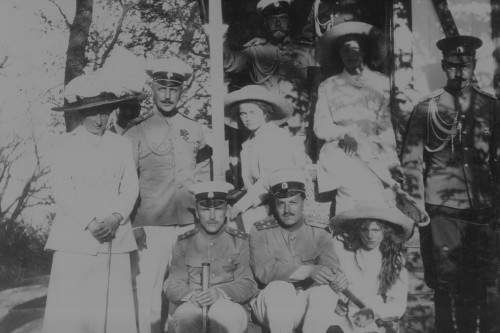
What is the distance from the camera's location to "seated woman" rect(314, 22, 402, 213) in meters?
4.37

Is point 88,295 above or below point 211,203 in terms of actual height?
below

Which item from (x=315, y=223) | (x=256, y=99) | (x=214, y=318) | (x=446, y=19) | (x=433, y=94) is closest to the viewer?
(x=214, y=318)

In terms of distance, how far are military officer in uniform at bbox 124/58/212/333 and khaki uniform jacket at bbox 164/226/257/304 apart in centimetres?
33

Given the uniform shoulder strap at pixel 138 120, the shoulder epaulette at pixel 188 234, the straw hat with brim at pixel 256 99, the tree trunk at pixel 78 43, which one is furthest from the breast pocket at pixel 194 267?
the tree trunk at pixel 78 43

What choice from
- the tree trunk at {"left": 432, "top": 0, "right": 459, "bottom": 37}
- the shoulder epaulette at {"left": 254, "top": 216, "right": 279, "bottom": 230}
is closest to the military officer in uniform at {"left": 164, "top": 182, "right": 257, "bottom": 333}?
the shoulder epaulette at {"left": 254, "top": 216, "right": 279, "bottom": 230}

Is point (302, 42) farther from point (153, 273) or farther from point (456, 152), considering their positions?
point (153, 273)

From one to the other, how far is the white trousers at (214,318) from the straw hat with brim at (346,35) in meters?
2.58

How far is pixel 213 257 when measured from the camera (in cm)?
390

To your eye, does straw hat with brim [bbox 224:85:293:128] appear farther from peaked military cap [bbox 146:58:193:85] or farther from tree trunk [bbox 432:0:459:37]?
tree trunk [bbox 432:0:459:37]

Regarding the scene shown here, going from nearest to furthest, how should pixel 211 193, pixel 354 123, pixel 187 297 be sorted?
pixel 187 297 < pixel 211 193 < pixel 354 123

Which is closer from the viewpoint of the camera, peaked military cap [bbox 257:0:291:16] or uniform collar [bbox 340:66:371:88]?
uniform collar [bbox 340:66:371:88]

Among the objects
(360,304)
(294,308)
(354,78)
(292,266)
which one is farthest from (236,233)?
(354,78)

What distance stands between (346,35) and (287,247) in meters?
2.05

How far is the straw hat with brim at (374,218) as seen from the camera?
153 inches
